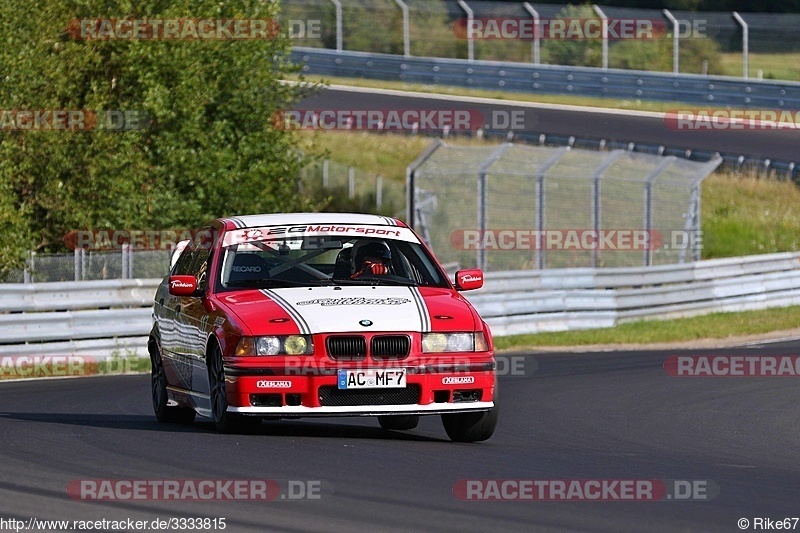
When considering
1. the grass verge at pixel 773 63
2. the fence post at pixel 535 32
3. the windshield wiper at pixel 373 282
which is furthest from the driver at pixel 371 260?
the grass verge at pixel 773 63

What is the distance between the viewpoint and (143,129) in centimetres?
2414

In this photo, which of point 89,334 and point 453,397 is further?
point 89,334

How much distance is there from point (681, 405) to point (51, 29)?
12964mm

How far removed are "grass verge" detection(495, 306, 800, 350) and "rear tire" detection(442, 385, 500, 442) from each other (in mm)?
11083

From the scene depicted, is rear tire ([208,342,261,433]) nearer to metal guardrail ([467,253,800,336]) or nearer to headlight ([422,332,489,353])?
headlight ([422,332,489,353])

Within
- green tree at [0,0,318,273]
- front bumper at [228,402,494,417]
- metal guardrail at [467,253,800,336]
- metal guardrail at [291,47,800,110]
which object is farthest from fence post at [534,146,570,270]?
front bumper at [228,402,494,417]

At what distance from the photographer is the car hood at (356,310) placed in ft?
31.9

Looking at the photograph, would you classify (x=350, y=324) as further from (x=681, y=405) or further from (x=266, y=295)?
(x=681, y=405)

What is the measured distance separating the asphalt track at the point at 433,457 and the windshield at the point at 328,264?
1042mm

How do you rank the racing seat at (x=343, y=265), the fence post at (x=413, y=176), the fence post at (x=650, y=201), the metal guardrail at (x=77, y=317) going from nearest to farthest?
the racing seat at (x=343, y=265), the metal guardrail at (x=77, y=317), the fence post at (x=413, y=176), the fence post at (x=650, y=201)

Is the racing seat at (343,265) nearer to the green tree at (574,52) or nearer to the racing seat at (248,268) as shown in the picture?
the racing seat at (248,268)

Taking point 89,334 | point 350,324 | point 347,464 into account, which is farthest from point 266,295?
point 89,334

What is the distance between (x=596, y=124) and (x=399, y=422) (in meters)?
26.5

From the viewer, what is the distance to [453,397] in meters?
9.87
